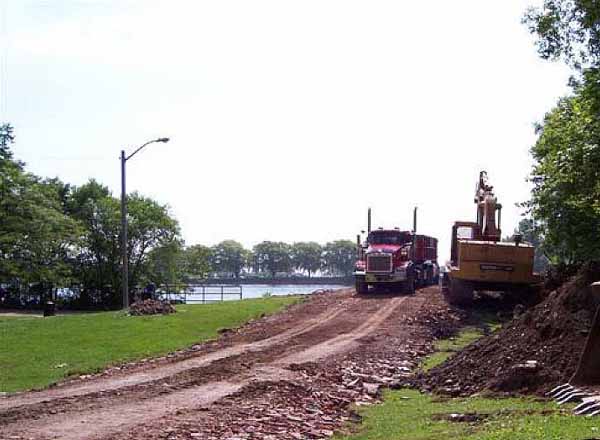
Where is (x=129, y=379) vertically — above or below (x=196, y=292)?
above

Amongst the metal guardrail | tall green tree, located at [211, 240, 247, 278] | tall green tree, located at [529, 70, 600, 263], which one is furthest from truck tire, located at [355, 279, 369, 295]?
tall green tree, located at [211, 240, 247, 278]

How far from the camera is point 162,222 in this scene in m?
66.8

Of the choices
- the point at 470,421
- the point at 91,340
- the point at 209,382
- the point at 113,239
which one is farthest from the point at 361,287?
the point at 113,239

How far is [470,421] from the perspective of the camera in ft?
38.4

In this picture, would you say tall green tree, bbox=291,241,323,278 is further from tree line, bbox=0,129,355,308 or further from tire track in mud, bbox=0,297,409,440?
tire track in mud, bbox=0,297,409,440

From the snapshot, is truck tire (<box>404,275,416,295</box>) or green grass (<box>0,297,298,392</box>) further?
truck tire (<box>404,275,416,295</box>)

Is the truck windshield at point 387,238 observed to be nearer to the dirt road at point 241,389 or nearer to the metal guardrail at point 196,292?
the dirt road at point 241,389

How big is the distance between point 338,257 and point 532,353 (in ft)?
308

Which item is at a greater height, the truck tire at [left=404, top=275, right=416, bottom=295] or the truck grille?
the truck grille

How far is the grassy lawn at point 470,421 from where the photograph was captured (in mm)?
9672

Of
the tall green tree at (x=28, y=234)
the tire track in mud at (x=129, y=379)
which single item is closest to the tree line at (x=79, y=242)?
the tall green tree at (x=28, y=234)

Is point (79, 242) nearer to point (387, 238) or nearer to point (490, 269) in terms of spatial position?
point (387, 238)

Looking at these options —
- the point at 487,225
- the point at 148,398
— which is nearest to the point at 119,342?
the point at 148,398

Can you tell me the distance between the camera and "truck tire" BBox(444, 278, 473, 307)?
31188mm
